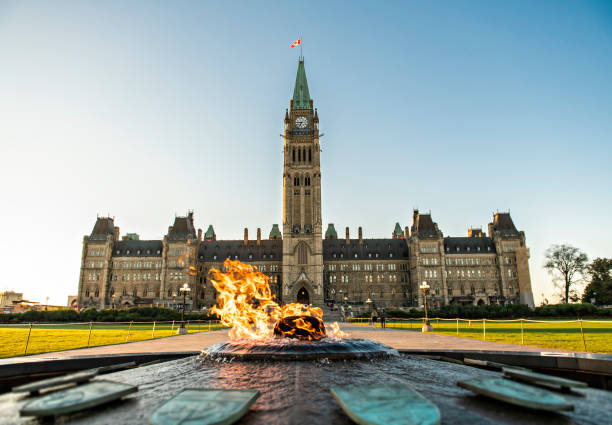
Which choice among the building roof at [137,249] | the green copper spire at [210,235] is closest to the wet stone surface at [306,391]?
the building roof at [137,249]

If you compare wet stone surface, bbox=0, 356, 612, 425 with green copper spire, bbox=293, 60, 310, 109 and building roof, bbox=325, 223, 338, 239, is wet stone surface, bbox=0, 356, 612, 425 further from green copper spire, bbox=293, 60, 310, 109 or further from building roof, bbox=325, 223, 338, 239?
building roof, bbox=325, 223, 338, 239

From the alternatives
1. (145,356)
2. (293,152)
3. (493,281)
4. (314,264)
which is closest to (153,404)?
(145,356)

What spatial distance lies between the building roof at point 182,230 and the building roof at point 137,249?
17.7 feet

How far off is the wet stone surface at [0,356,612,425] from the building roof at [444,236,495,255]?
285 ft

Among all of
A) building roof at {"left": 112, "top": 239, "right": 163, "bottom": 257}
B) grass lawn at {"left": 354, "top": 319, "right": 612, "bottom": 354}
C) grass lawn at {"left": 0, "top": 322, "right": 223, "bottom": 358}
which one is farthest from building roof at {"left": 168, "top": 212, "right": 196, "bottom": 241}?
grass lawn at {"left": 354, "top": 319, "right": 612, "bottom": 354}

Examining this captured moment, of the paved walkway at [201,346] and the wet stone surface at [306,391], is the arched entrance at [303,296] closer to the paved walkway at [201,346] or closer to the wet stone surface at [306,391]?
the paved walkway at [201,346]

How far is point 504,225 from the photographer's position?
8825cm

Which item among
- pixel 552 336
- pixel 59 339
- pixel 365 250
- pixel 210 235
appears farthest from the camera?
pixel 210 235

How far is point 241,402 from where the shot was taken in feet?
11.9

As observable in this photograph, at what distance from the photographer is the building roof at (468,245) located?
284 feet

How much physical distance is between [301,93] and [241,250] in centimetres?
4020

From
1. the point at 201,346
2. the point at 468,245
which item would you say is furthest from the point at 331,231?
the point at 201,346

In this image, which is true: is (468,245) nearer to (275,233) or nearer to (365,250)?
(365,250)

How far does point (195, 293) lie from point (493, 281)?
6622 centimetres
